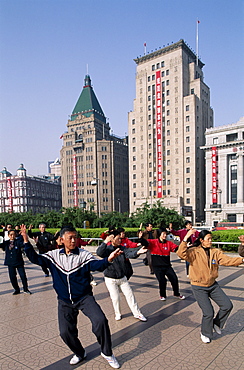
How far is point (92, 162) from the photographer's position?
279ft

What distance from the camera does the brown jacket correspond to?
461cm

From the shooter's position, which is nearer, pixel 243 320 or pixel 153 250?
pixel 243 320

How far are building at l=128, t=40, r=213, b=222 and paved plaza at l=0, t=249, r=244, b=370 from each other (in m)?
54.8

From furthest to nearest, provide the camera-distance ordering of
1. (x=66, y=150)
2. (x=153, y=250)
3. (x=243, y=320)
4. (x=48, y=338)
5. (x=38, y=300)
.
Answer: (x=66, y=150)
(x=38, y=300)
(x=153, y=250)
(x=243, y=320)
(x=48, y=338)

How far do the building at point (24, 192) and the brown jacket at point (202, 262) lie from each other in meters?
99.6

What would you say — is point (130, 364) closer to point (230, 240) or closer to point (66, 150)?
point (230, 240)

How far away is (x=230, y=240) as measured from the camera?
13727mm

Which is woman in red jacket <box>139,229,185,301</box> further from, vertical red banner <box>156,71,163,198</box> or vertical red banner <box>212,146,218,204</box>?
vertical red banner <box>156,71,163,198</box>

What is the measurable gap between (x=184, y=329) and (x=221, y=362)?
118 cm

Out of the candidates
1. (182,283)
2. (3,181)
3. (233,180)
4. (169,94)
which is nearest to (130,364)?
(182,283)

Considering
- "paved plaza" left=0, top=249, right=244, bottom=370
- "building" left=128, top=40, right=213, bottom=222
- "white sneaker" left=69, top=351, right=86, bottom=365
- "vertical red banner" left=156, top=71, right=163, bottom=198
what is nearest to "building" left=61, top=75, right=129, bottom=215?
"building" left=128, top=40, right=213, bottom=222

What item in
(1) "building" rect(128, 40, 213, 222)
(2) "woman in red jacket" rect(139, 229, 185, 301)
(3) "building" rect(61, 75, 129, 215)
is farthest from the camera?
(3) "building" rect(61, 75, 129, 215)

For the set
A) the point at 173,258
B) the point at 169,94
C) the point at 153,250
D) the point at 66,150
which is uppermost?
the point at 169,94

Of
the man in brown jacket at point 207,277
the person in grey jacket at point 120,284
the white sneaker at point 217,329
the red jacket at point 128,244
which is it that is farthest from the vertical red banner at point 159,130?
the man in brown jacket at point 207,277
